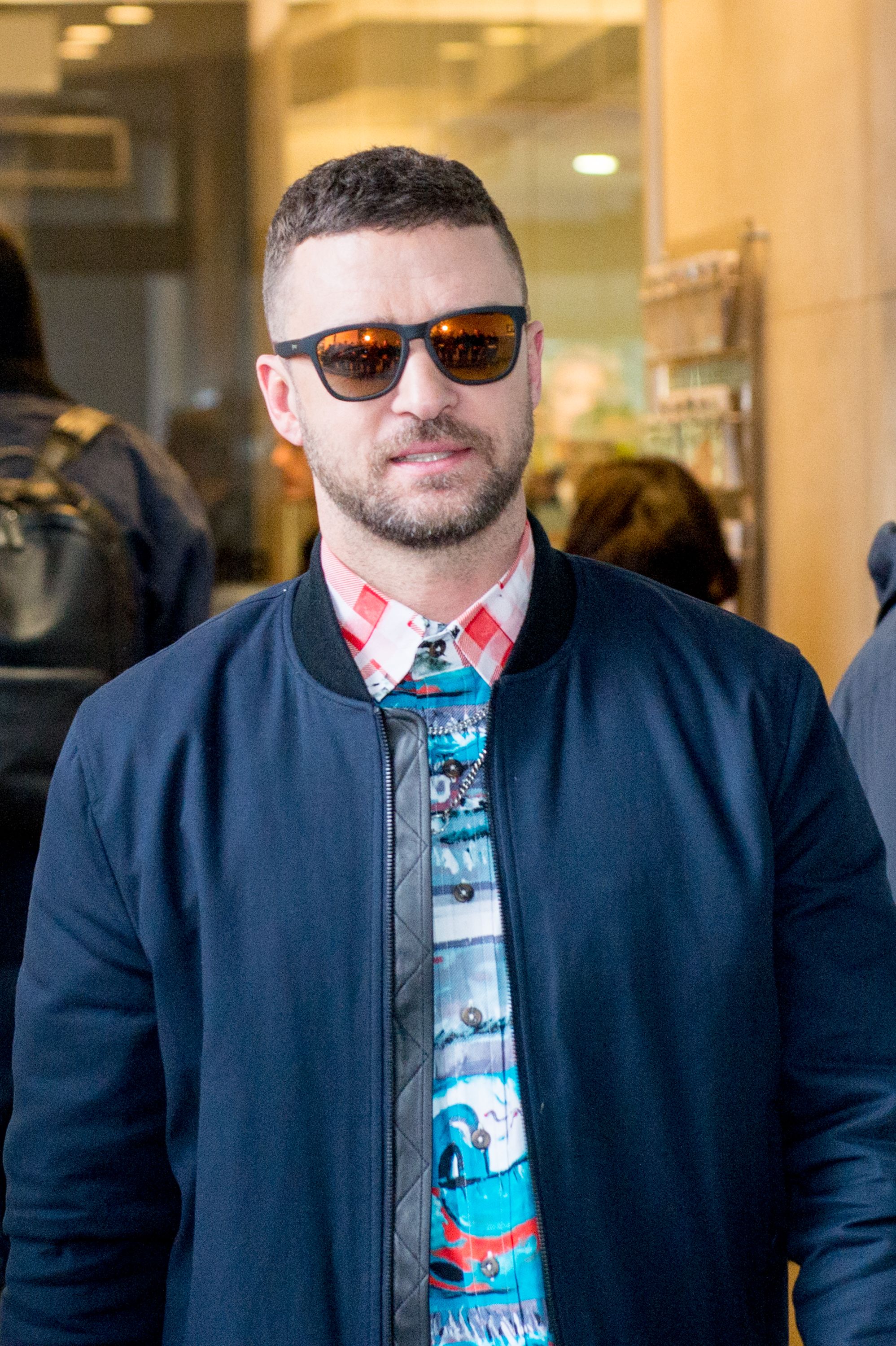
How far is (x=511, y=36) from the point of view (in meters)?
9.47

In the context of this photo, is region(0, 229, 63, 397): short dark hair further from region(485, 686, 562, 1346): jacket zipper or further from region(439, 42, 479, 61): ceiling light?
region(439, 42, 479, 61): ceiling light

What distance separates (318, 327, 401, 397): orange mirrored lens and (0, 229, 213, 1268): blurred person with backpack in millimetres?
986

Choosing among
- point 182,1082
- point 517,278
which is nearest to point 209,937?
point 182,1082

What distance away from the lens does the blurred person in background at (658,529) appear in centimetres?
371

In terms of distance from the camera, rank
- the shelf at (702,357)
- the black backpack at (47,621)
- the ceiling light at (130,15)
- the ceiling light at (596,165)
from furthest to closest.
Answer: the ceiling light at (130,15) < the ceiling light at (596,165) < the shelf at (702,357) < the black backpack at (47,621)

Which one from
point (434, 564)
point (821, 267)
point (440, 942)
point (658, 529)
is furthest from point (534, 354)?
point (821, 267)

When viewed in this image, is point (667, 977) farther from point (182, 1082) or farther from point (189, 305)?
point (189, 305)

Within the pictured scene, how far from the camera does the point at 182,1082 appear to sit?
153 cm

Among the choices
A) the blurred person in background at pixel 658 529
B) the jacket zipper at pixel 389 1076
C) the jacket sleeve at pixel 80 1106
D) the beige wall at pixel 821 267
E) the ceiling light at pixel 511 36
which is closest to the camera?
the jacket zipper at pixel 389 1076

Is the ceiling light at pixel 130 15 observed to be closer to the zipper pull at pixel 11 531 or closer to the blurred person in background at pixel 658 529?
the blurred person in background at pixel 658 529

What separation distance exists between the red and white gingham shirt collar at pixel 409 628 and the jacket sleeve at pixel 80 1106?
299 mm

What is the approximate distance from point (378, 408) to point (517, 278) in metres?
0.22

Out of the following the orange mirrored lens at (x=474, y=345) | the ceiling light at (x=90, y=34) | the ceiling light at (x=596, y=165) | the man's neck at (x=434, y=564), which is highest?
the ceiling light at (x=90, y=34)

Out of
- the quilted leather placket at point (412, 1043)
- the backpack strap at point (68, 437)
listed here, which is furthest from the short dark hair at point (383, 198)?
the backpack strap at point (68, 437)
